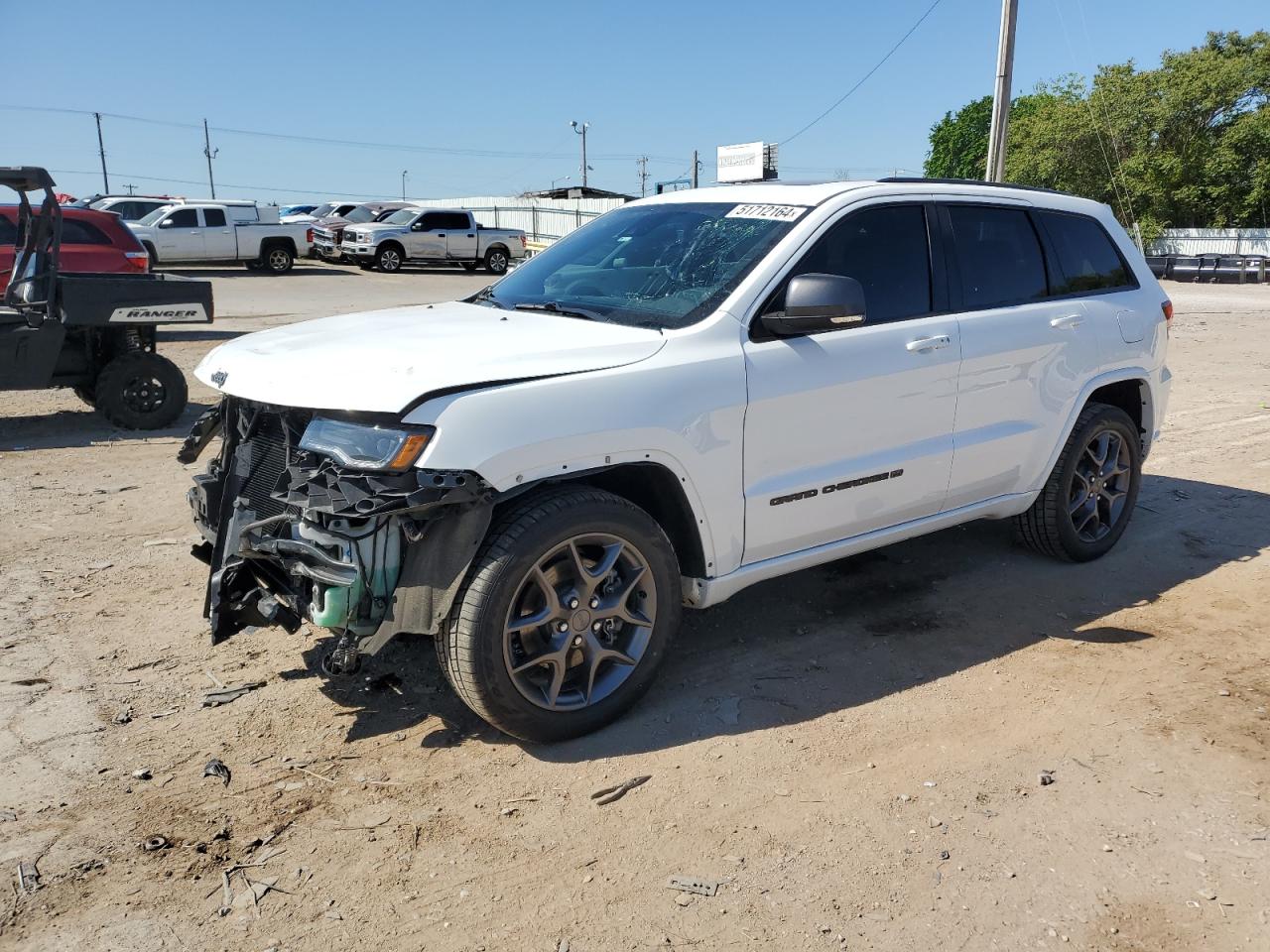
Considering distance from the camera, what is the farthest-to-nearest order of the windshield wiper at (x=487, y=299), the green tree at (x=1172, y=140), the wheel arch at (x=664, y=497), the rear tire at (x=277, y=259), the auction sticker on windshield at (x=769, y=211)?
the green tree at (x=1172, y=140)
the rear tire at (x=277, y=259)
the windshield wiper at (x=487, y=299)
the auction sticker on windshield at (x=769, y=211)
the wheel arch at (x=664, y=497)

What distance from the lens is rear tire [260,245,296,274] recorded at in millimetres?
28219

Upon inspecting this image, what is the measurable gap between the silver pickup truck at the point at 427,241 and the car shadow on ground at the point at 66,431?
848 inches

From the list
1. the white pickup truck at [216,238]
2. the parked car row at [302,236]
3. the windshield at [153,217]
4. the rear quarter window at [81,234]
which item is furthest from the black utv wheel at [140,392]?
the windshield at [153,217]

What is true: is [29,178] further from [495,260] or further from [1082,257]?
[495,260]

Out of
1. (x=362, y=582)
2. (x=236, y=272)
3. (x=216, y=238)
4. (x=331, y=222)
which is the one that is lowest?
(x=362, y=582)

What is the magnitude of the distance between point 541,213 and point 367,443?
45527 mm

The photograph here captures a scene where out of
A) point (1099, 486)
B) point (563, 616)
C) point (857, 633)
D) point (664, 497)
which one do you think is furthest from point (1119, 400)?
point (563, 616)

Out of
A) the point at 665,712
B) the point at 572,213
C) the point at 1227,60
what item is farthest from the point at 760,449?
the point at 1227,60

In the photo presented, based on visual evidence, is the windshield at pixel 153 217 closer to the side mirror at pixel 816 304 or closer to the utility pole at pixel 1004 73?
the utility pole at pixel 1004 73

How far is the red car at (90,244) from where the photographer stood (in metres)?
13.9

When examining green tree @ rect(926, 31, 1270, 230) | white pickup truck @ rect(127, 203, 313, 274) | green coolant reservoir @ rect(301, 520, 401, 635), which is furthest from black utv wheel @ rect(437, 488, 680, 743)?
green tree @ rect(926, 31, 1270, 230)

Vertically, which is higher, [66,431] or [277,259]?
[277,259]

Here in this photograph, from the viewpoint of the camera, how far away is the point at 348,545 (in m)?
3.38

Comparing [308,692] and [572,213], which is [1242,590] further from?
[572,213]
